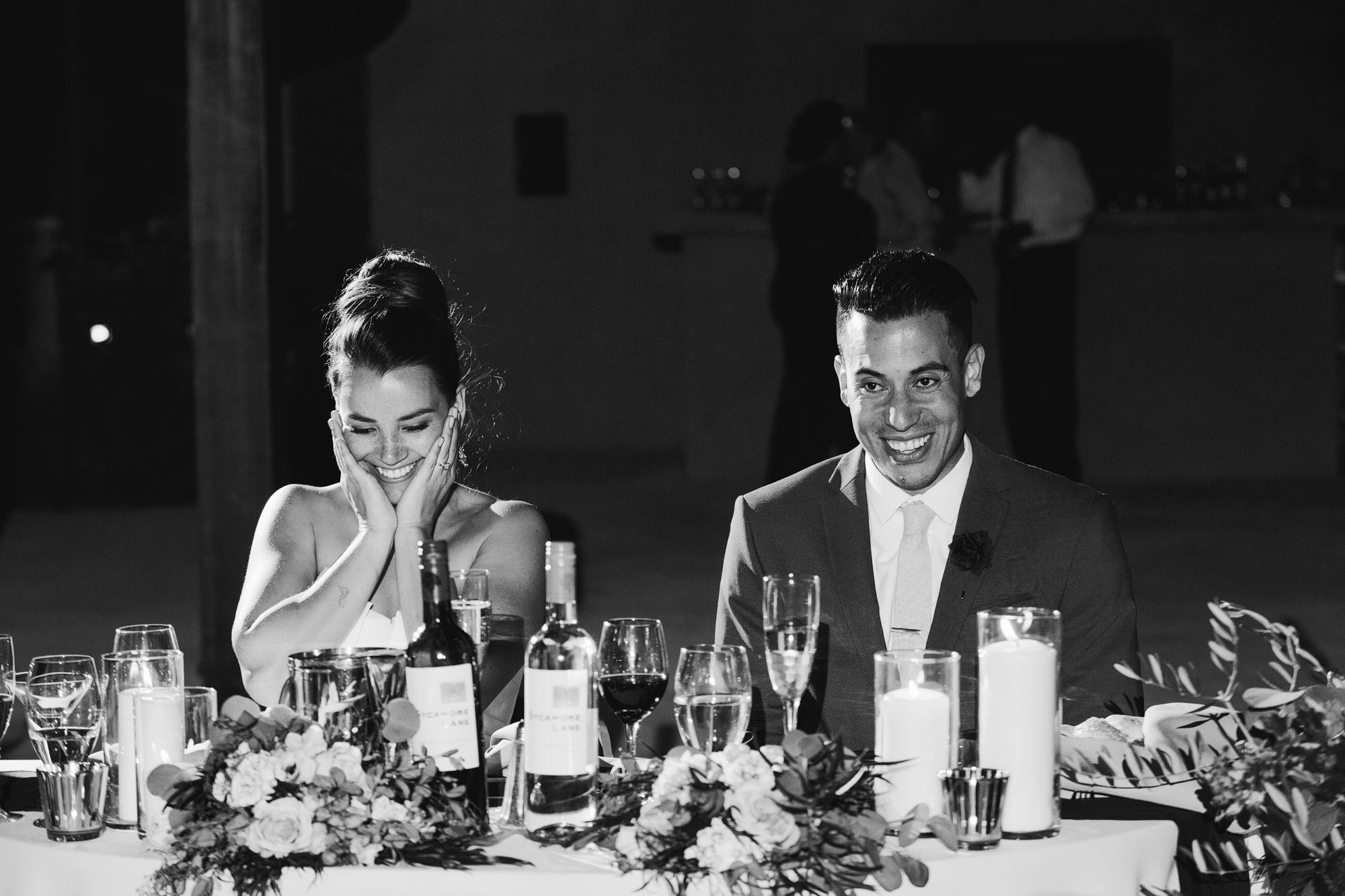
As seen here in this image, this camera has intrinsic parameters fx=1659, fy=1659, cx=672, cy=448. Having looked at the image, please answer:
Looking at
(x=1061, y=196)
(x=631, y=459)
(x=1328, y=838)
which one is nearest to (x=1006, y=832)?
(x=1328, y=838)

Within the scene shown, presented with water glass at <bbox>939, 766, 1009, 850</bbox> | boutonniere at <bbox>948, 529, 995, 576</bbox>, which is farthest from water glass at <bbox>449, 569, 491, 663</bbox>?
boutonniere at <bbox>948, 529, 995, 576</bbox>

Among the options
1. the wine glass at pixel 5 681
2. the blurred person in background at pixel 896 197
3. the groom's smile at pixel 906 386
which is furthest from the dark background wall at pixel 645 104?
the wine glass at pixel 5 681

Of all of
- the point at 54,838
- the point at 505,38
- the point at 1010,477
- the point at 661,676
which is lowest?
the point at 54,838

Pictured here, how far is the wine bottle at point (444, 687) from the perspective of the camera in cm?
169

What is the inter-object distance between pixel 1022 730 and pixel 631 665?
1.38 ft

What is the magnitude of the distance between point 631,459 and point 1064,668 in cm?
783

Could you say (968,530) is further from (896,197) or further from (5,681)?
(896,197)

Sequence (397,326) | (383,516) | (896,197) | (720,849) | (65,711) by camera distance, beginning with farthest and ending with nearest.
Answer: (896,197) → (397,326) → (383,516) → (65,711) → (720,849)

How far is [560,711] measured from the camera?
5.53 ft

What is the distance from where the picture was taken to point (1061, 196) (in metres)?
7.64

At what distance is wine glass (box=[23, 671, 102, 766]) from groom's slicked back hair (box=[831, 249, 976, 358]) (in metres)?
1.30

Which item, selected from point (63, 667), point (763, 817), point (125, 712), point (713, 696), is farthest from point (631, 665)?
point (63, 667)

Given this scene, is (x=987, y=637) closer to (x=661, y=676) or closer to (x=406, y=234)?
(x=661, y=676)

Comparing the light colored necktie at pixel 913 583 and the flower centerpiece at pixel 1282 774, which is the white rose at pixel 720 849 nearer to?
the flower centerpiece at pixel 1282 774
